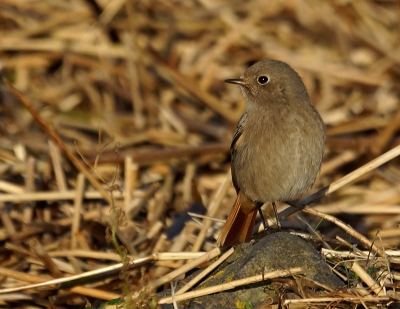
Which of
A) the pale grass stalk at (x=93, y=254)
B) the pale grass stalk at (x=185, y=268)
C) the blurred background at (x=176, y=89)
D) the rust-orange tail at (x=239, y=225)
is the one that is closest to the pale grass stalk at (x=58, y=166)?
the blurred background at (x=176, y=89)

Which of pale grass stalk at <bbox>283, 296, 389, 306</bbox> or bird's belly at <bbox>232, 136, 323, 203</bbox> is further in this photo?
bird's belly at <bbox>232, 136, 323, 203</bbox>

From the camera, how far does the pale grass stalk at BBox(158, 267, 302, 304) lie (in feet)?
13.8

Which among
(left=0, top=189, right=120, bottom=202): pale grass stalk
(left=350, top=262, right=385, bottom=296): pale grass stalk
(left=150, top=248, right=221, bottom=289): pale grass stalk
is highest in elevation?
(left=350, top=262, right=385, bottom=296): pale grass stalk

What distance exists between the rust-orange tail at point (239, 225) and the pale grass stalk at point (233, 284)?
2.39ft

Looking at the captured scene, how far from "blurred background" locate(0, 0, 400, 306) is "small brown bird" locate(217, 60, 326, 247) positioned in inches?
43.2

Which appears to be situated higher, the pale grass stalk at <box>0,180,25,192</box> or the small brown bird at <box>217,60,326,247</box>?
the small brown bird at <box>217,60,326,247</box>

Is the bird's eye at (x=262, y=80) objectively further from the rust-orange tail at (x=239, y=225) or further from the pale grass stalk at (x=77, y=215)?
the pale grass stalk at (x=77, y=215)

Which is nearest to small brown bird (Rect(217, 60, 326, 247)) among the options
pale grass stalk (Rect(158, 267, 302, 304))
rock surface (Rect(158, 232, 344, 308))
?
rock surface (Rect(158, 232, 344, 308))

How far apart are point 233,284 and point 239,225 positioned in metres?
1.03

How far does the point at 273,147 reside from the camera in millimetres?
5348

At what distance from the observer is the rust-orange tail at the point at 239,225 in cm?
503

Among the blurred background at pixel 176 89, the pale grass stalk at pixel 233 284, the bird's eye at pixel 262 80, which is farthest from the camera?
the blurred background at pixel 176 89

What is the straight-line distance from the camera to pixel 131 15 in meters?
8.88

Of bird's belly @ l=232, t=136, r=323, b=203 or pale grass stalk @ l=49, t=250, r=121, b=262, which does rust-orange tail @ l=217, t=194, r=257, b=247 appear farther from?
pale grass stalk @ l=49, t=250, r=121, b=262
